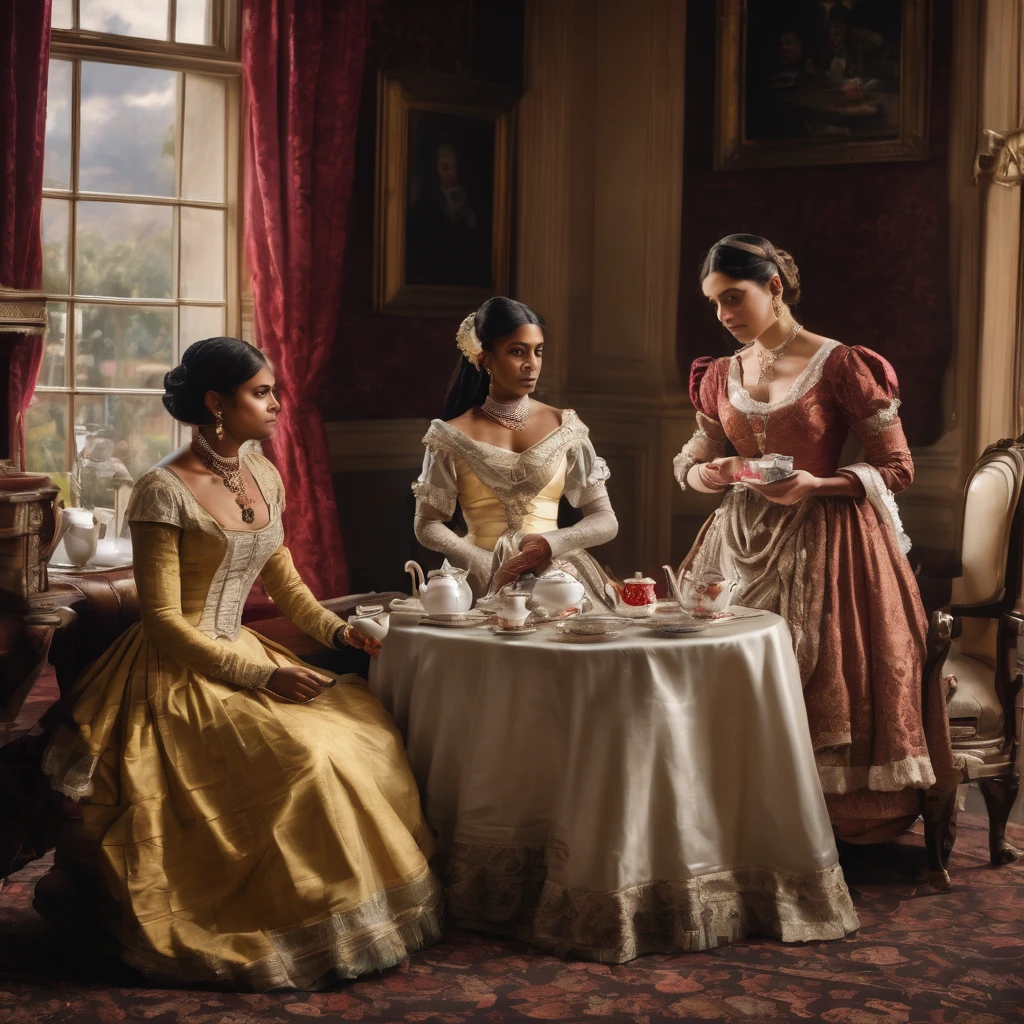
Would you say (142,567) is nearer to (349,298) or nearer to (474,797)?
(474,797)

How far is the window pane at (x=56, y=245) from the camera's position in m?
5.35

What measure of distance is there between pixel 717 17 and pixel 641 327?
4.30 ft

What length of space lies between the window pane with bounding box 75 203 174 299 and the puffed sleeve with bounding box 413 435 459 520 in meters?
2.47

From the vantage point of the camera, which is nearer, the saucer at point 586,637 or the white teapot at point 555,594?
the saucer at point 586,637

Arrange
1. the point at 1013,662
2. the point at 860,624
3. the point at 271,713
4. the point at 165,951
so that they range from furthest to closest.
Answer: the point at 1013,662 → the point at 860,624 → the point at 271,713 → the point at 165,951

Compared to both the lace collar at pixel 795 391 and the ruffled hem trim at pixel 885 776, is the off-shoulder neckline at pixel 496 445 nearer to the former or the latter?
the lace collar at pixel 795 391

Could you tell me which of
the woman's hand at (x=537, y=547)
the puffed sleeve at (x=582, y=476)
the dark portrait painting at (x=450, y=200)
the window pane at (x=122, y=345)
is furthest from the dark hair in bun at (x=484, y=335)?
the window pane at (x=122, y=345)

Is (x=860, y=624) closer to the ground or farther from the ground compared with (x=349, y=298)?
closer to the ground

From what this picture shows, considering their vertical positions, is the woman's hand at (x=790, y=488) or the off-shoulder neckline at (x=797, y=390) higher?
the off-shoulder neckline at (x=797, y=390)

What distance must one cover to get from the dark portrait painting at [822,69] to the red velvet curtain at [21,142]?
109 inches

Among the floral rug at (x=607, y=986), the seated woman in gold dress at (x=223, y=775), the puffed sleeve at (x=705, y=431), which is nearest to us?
the floral rug at (x=607, y=986)

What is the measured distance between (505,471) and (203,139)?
283 cm

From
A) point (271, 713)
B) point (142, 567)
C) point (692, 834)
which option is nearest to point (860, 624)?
point (692, 834)

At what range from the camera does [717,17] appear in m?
5.59
